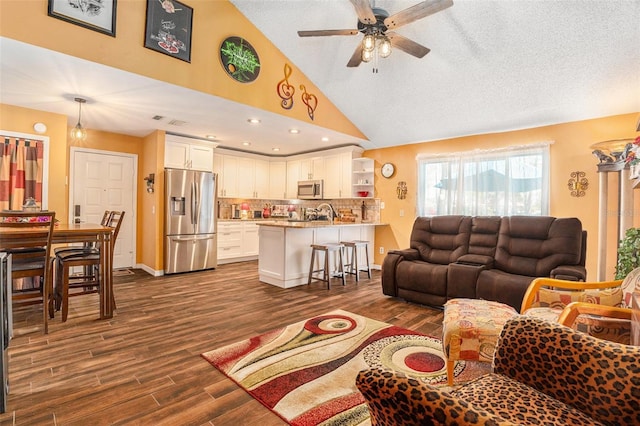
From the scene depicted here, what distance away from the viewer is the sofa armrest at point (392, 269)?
404 centimetres

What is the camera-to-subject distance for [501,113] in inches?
171

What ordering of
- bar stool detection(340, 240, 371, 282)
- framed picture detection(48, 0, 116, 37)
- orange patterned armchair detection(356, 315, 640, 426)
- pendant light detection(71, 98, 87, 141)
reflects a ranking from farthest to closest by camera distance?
bar stool detection(340, 240, 371, 282), pendant light detection(71, 98, 87, 141), framed picture detection(48, 0, 116, 37), orange patterned armchair detection(356, 315, 640, 426)

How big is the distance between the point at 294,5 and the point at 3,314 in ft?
12.9

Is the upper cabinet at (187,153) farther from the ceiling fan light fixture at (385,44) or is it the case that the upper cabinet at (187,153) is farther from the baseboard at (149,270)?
the ceiling fan light fixture at (385,44)

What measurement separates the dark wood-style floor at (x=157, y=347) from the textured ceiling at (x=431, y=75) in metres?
2.48

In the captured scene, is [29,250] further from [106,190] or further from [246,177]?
[246,177]

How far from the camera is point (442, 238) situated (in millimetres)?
4211

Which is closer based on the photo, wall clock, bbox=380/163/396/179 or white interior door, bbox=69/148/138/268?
white interior door, bbox=69/148/138/268

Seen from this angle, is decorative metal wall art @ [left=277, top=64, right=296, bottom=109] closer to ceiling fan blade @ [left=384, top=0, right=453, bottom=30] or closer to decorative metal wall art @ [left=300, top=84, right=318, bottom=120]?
decorative metal wall art @ [left=300, top=84, right=318, bottom=120]

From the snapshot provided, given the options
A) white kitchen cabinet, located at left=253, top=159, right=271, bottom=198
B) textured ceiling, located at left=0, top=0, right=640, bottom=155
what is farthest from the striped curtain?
white kitchen cabinet, located at left=253, top=159, right=271, bottom=198

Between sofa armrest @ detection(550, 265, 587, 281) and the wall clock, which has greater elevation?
the wall clock

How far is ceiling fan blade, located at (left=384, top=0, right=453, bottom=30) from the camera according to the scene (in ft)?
7.88

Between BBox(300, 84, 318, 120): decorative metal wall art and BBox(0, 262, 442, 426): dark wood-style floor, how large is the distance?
8.77 ft

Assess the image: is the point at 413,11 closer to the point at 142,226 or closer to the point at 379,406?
the point at 379,406
